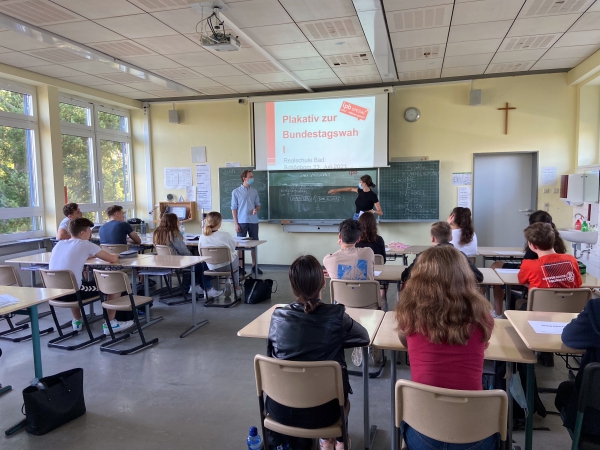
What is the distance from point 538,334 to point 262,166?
5.96 metres

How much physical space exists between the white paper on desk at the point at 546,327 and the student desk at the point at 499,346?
100 mm

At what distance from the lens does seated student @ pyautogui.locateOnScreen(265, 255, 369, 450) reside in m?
1.89

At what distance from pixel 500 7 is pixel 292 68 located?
282 cm

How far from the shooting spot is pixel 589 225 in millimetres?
5793

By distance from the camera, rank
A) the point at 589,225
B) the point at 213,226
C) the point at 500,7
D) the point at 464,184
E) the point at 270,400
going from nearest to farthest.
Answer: the point at 270,400 < the point at 500,7 < the point at 213,226 < the point at 589,225 < the point at 464,184

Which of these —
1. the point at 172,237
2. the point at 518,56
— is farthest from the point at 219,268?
the point at 518,56

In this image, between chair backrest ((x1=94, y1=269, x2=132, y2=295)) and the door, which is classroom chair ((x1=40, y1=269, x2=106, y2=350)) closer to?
chair backrest ((x1=94, y1=269, x2=132, y2=295))

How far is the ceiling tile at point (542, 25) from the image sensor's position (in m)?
4.35

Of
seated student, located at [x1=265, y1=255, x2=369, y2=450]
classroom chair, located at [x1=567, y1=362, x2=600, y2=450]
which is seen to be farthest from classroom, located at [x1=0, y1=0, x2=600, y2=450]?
classroom chair, located at [x1=567, y1=362, x2=600, y2=450]

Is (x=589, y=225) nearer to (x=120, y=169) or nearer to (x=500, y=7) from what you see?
(x=500, y=7)

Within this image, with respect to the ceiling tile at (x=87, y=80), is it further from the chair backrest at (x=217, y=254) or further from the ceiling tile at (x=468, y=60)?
the ceiling tile at (x=468, y=60)

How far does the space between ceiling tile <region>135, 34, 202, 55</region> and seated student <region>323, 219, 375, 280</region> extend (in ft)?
9.91

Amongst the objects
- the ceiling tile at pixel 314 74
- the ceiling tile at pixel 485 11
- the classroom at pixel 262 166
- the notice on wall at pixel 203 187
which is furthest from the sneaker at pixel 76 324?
the ceiling tile at pixel 485 11

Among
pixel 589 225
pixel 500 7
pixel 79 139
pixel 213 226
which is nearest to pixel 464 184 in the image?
pixel 589 225
